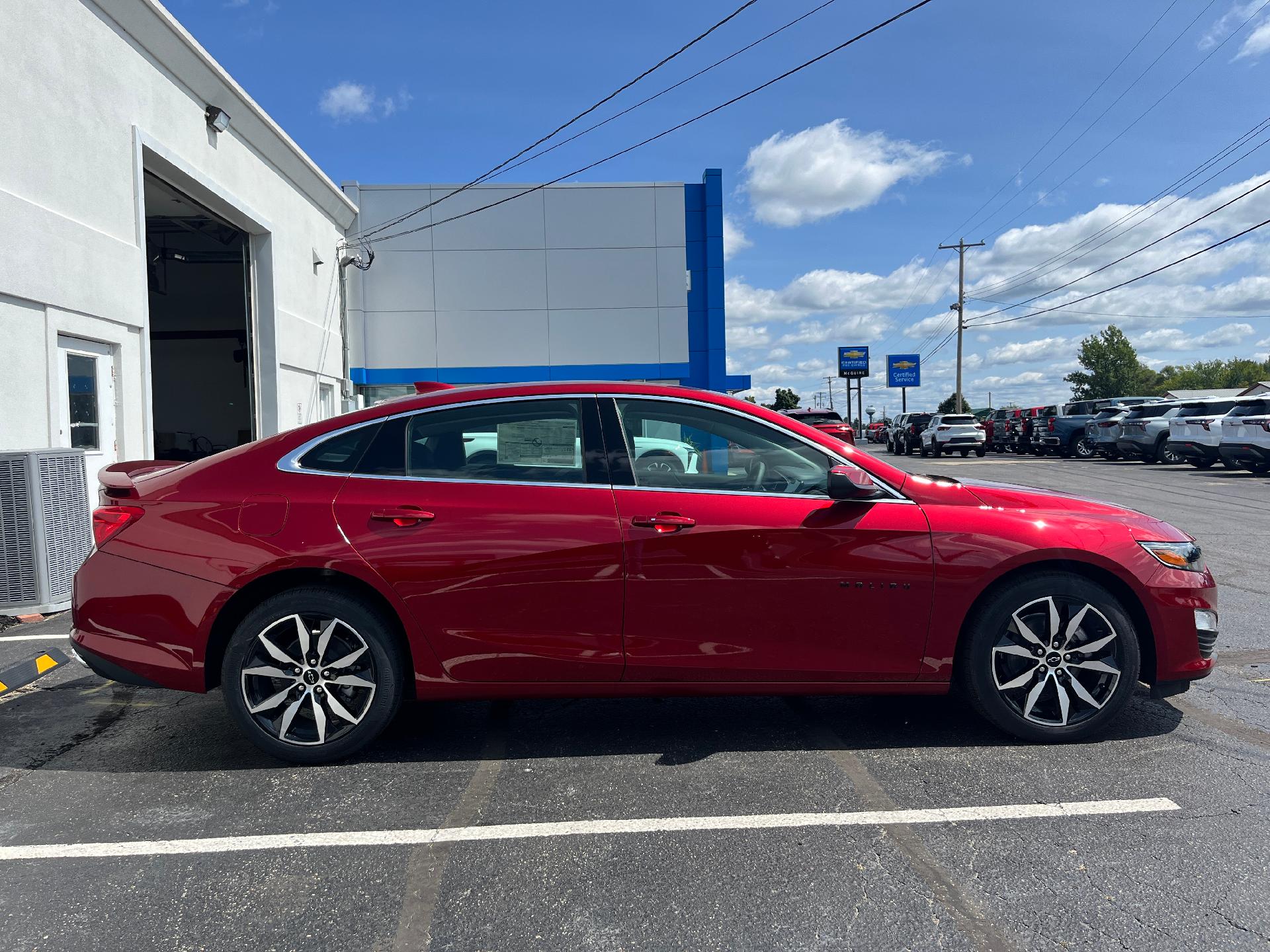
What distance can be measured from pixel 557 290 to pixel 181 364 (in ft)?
45.4

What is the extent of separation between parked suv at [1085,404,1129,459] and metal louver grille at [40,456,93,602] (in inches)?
1062

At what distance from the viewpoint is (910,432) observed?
123 feet

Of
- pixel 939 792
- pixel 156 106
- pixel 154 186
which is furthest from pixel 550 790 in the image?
pixel 154 186

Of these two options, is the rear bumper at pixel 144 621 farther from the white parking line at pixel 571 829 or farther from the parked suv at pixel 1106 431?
the parked suv at pixel 1106 431

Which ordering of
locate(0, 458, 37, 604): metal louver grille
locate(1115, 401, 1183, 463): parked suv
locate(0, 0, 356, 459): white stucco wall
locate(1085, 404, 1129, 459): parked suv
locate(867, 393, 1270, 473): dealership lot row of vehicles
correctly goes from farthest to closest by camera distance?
locate(1085, 404, 1129, 459): parked suv, locate(1115, 401, 1183, 463): parked suv, locate(867, 393, 1270, 473): dealership lot row of vehicles, locate(0, 0, 356, 459): white stucco wall, locate(0, 458, 37, 604): metal louver grille

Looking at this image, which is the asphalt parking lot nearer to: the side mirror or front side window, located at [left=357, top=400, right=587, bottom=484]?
the side mirror

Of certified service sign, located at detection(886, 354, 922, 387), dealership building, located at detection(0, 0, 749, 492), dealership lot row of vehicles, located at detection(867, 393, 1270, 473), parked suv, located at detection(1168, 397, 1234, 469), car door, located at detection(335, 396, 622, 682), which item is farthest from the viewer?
certified service sign, located at detection(886, 354, 922, 387)

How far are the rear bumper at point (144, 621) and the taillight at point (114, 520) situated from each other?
0.08 metres

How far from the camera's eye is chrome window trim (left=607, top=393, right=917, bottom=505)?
365 cm

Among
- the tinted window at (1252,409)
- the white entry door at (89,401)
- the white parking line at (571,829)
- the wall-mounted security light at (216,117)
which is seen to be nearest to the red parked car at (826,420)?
the tinted window at (1252,409)

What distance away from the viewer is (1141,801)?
10.5ft

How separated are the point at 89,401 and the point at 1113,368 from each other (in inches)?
4536

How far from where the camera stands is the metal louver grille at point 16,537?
6801 mm

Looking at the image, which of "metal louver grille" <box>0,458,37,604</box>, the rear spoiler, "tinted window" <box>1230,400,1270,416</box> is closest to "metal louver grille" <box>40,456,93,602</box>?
"metal louver grille" <box>0,458,37,604</box>
